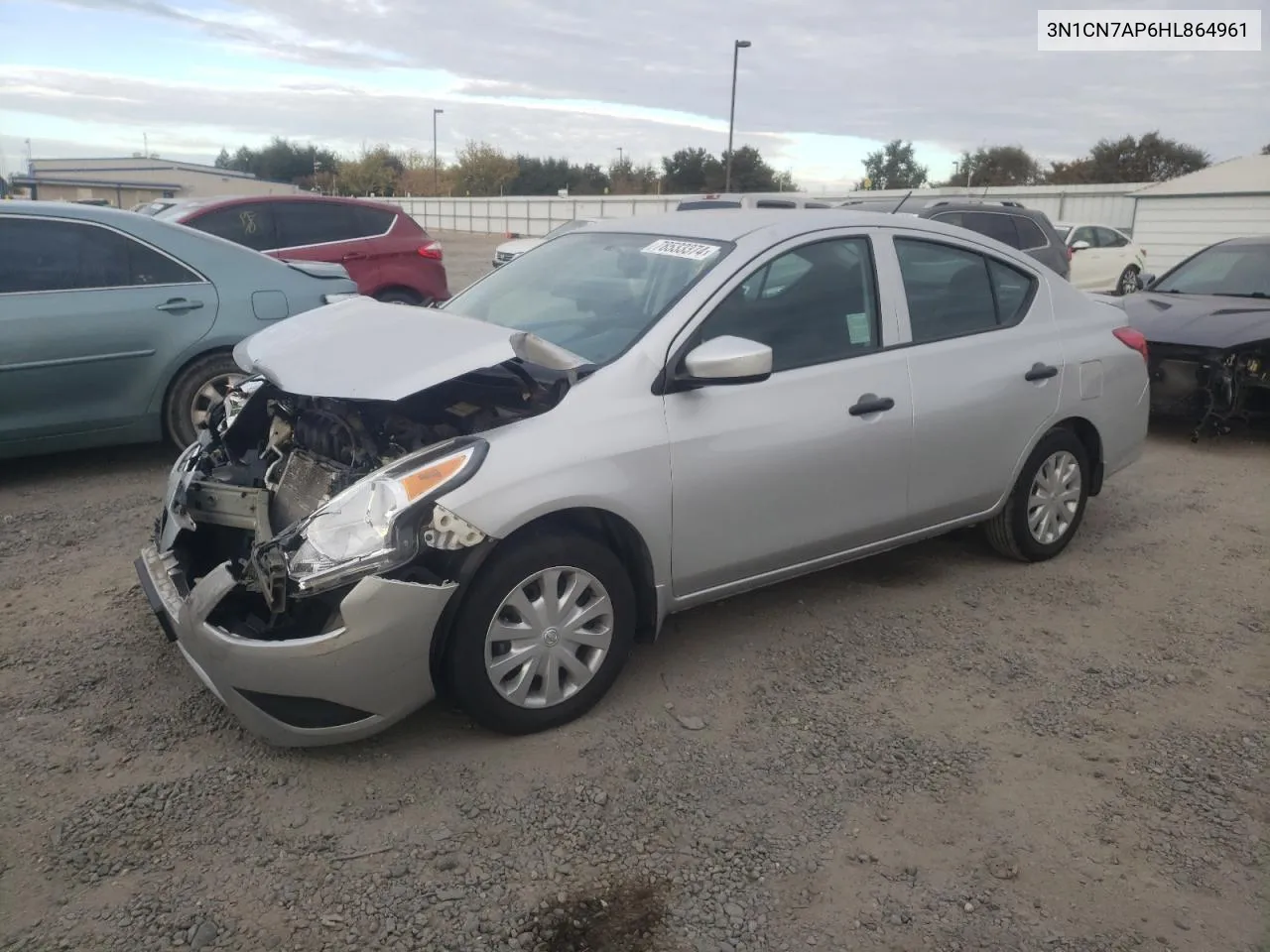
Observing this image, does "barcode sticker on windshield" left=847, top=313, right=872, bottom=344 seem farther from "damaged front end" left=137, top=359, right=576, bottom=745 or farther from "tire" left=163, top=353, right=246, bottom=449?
"tire" left=163, top=353, right=246, bottom=449

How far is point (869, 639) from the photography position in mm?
4145

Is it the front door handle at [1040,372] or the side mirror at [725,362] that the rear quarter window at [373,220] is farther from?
the side mirror at [725,362]

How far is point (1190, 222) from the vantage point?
2272 cm

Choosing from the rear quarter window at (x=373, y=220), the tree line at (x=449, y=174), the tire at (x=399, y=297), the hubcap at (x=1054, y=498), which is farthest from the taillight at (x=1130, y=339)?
the tree line at (x=449, y=174)

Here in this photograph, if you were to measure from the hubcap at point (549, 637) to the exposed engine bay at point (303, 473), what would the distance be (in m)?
0.29

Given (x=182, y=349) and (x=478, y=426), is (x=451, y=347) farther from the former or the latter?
(x=182, y=349)

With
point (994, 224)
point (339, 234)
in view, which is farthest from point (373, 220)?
point (994, 224)

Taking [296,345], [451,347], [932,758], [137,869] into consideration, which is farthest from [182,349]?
[932,758]

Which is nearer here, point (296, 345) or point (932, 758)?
point (932, 758)

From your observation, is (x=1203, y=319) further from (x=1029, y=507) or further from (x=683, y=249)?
(x=683, y=249)

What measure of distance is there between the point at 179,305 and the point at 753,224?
372cm

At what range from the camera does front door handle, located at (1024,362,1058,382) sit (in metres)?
4.61

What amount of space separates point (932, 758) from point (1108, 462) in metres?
2.55

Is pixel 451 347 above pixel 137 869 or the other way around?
above
